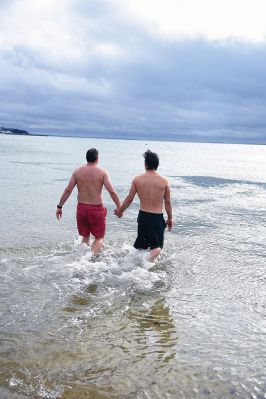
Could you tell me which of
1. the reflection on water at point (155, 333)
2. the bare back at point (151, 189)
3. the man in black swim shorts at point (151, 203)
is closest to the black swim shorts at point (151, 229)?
the man in black swim shorts at point (151, 203)

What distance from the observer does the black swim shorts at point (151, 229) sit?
25.1 feet

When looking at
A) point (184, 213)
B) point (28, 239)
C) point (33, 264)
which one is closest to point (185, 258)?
point (33, 264)

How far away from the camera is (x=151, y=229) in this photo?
7.67 metres

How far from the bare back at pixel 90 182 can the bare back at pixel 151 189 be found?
2.60ft

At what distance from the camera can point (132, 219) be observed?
13.9m

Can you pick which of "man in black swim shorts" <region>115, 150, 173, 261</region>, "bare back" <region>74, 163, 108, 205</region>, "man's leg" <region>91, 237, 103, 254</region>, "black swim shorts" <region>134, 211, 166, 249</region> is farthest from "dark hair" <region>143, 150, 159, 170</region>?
"man's leg" <region>91, 237, 103, 254</region>

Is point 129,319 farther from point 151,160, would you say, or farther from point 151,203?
point 151,160

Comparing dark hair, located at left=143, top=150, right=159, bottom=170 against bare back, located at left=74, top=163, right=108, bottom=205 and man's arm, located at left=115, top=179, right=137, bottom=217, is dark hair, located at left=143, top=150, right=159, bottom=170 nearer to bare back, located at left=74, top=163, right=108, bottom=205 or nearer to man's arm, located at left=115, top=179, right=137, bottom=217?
man's arm, located at left=115, top=179, right=137, bottom=217

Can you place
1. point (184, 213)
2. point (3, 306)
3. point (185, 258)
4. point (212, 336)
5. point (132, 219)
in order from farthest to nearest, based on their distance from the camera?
point (184, 213), point (132, 219), point (185, 258), point (3, 306), point (212, 336)

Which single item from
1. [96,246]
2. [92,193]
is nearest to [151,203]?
[92,193]

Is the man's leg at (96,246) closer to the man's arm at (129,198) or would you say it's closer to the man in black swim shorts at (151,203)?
the man's arm at (129,198)

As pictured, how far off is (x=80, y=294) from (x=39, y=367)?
7.27 feet

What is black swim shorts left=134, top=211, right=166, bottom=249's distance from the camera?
25.1 ft

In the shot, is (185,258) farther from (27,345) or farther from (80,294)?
(27,345)
